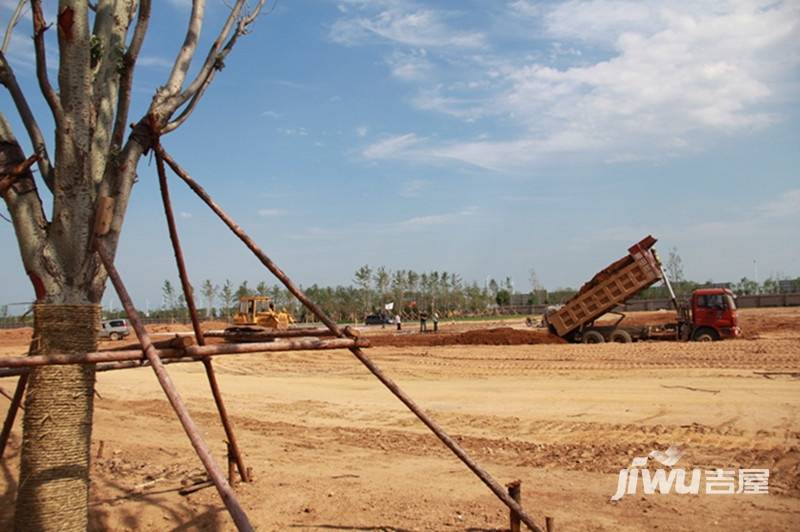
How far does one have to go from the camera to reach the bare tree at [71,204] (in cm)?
375

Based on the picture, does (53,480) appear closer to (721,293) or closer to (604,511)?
(604,511)

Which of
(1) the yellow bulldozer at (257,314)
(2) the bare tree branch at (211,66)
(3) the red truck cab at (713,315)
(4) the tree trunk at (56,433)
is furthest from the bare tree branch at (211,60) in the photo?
(1) the yellow bulldozer at (257,314)

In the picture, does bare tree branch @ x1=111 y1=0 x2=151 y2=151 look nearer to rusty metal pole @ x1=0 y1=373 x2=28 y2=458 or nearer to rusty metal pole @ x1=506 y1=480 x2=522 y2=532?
rusty metal pole @ x1=0 y1=373 x2=28 y2=458

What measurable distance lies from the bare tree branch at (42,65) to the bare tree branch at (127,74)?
0.34 metres

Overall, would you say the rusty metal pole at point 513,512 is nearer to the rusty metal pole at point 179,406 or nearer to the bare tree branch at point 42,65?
the rusty metal pole at point 179,406

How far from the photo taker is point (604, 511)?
17.2 feet

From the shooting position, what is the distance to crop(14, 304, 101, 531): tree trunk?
12.2ft

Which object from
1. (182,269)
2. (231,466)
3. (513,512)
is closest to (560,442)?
(513,512)

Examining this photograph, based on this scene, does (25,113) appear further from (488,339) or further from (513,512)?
(488,339)

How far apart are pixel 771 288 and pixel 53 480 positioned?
74.1m

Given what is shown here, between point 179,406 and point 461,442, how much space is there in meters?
5.46

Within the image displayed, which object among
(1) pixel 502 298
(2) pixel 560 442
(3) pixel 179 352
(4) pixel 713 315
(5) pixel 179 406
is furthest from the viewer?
(1) pixel 502 298

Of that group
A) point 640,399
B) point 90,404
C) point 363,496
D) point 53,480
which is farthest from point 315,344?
point 640,399

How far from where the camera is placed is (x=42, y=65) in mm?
4031
